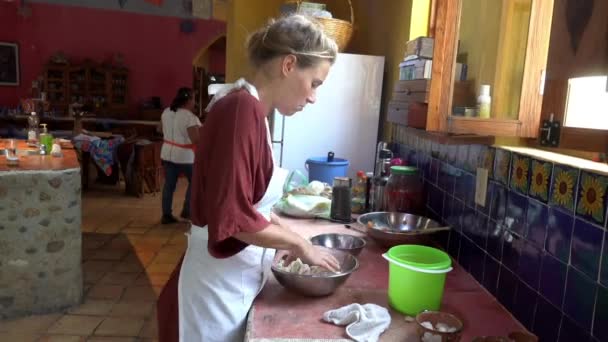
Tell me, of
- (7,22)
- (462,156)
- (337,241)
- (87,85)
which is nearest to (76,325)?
(337,241)

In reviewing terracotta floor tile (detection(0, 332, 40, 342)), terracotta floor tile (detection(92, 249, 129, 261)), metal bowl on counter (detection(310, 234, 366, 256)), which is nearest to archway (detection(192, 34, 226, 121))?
terracotta floor tile (detection(92, 249, 129, 261))

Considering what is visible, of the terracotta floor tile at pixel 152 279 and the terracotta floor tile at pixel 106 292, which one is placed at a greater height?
the terracotta floor tile at pixel 152 279

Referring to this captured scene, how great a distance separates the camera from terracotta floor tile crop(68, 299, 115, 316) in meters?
2.98

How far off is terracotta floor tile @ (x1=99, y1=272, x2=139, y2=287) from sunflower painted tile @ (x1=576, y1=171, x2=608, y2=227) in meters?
3.11

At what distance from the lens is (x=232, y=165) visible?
1103 mm

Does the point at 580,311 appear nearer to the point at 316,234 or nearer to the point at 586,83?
the point at 586,83

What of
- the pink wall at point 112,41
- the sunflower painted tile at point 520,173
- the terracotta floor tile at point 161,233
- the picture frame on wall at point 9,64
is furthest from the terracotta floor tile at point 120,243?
the picture frame on wall at point 9,64

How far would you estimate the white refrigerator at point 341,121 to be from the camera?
3021 mm

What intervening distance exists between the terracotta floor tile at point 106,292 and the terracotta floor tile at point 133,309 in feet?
0.44

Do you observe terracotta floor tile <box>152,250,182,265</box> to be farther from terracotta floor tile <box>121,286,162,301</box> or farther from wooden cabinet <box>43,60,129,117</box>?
wooden cabinet <box>43,60,129,117</box>

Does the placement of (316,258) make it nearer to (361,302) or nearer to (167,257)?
(361,302)

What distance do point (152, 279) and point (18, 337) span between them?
999 mm

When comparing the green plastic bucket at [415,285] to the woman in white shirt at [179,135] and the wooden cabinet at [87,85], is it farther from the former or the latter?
the wooden cabinet at [87,85]

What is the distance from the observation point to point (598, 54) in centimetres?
103
